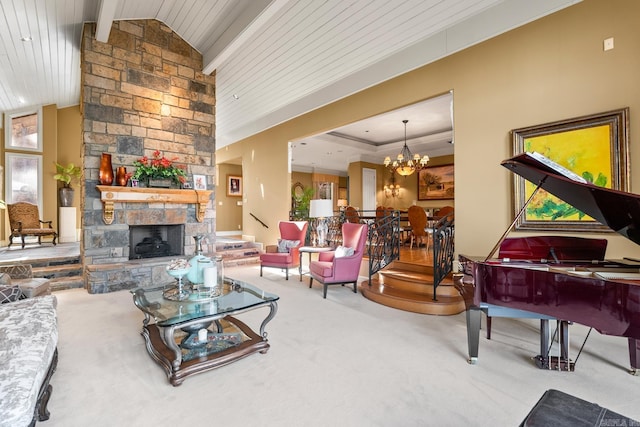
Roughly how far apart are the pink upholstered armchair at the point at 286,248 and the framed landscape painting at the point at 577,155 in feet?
12.5

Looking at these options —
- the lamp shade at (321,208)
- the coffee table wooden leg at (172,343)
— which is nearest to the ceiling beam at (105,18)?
the lamp shade at (321,208)

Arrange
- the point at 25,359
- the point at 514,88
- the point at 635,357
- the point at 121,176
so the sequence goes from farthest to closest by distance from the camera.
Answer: the point at 121,176 → the point at 514,88 → the point at 635,357 → the point at 25,359

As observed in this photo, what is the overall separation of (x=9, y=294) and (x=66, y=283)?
2.54m

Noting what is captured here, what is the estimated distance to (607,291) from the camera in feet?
5.66

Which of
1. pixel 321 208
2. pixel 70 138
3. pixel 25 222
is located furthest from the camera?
pixel 70 138

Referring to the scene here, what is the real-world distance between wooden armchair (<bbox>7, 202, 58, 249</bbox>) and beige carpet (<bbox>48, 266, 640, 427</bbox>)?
169 inches

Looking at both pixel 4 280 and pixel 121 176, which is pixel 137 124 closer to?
pixel 121 176

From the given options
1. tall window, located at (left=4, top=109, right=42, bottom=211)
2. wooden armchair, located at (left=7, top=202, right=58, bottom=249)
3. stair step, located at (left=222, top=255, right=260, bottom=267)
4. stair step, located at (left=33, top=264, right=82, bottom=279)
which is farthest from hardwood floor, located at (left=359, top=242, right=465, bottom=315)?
tall window, located at (left=4, top=109, right=42, bottom=211)

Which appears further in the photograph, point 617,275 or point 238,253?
point 238,253

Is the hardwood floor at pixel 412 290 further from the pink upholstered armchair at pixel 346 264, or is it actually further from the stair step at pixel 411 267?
the pink upholstered armchair at pixel 346 264

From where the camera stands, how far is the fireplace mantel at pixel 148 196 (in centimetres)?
477

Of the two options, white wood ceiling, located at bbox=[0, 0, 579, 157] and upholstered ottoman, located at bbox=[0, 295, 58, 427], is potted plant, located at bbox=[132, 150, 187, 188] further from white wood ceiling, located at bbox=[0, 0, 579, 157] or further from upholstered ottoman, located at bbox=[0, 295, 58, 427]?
upholstered ottoman, located at bbox=[0, 295, 58, 427]

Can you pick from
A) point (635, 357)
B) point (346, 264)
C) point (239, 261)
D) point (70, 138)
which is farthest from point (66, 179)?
point (635, 357)

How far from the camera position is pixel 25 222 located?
6543 millimetres
